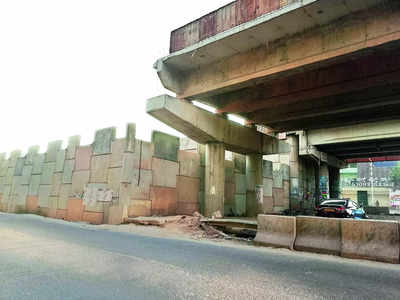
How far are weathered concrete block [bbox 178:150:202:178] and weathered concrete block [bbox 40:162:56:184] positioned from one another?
31.1 feet

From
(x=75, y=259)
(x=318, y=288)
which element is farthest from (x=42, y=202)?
(x=318, y=288)

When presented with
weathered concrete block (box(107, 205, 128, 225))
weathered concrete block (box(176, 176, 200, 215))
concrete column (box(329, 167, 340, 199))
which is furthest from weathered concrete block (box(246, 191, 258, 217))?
concrete column (box(329, 167, 340, 199))

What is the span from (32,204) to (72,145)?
6342 mm

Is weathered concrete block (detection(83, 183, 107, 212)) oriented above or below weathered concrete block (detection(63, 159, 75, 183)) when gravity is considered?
below

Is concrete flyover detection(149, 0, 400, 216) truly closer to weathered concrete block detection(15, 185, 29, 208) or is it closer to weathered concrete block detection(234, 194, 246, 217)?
weathered concrete block detection(234, 194, 246, 217)

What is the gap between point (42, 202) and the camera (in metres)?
20.2

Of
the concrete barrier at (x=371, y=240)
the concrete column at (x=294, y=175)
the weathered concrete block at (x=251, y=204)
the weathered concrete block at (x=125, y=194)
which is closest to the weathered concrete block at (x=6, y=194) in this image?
the weathered concrete block at (x=125, y=194)

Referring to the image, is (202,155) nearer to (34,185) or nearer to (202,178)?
(202,178)

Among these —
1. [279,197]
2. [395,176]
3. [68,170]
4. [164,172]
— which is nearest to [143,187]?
[164,172]

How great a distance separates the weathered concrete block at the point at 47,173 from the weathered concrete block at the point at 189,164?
9.47m

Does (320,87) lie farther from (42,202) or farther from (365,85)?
(42,202)

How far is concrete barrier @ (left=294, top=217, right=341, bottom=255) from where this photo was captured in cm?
763

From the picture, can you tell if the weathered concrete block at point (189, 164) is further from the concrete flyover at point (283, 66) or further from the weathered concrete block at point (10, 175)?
the weathered concrete block at point (10, 175)

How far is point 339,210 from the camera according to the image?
1362 centimetres
